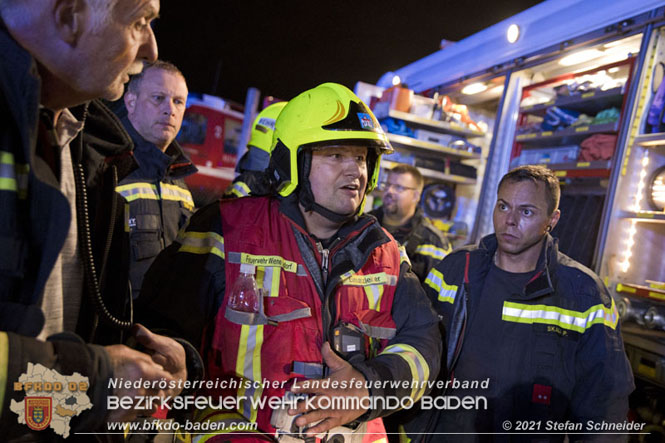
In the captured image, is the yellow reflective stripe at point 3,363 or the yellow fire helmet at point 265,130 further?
the yellow fire helmet at point 265,130

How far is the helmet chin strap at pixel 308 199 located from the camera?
7.13 feet

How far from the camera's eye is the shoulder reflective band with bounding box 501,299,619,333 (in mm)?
2473

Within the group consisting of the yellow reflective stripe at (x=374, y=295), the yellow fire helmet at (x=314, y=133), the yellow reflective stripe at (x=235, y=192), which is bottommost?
the yellow reflective stripe at (x=374, y=295)

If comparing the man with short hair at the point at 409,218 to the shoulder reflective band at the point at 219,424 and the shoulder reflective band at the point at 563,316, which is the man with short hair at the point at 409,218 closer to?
the shoulder reflective band at the point at 563,316

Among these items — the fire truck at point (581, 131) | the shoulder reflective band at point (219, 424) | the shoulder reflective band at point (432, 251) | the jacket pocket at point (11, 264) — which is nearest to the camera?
the jacket pocket at point (11, 264)

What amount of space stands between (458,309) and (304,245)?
116 centimetres

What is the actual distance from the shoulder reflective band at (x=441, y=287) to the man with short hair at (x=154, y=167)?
1.94 m

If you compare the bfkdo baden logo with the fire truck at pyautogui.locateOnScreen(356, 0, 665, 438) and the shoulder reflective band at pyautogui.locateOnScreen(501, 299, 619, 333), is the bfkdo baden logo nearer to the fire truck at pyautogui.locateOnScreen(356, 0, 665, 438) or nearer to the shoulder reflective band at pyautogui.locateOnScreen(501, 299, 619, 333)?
the shoulder reflective band at pyautogui.locateOnScreen(501, 299, 619, 333)

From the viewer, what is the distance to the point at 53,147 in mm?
1241

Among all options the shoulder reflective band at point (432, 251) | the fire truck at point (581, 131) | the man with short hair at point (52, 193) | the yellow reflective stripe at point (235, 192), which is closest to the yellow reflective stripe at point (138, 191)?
the yellow reflective stripe at point (235, 192)

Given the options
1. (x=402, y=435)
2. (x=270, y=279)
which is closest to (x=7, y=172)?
(x=270, y=279)

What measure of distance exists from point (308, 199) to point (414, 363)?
941 mm

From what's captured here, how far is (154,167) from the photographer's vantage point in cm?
333

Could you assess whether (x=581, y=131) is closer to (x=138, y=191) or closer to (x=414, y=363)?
(x=414, y=363)
